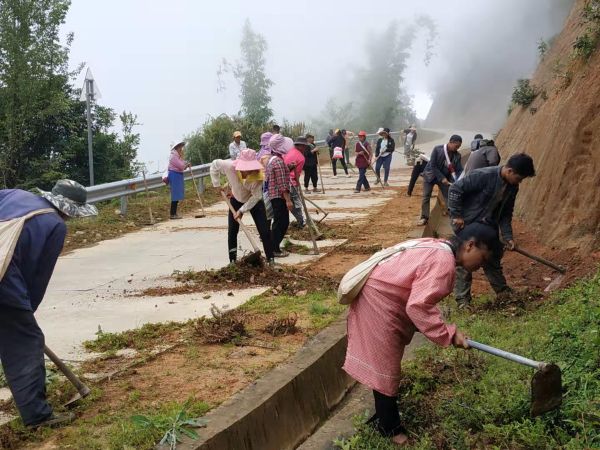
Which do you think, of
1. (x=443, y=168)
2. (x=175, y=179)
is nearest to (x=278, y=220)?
(x=443, y=168)

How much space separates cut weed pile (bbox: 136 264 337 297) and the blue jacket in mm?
3647

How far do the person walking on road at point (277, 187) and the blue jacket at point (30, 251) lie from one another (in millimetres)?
5387

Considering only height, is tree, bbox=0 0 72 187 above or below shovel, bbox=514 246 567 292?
above

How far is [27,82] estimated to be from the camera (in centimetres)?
1902

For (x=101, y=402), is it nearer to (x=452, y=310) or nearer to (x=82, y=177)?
(x=452, y=310)

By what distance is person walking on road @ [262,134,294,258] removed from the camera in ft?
31.5

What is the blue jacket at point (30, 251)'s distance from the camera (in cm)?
405

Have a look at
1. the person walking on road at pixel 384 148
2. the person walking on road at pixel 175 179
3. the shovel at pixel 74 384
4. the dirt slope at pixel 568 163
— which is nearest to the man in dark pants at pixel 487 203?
the dirt slope at pixel 568 163

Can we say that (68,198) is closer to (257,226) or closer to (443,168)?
(257,226)

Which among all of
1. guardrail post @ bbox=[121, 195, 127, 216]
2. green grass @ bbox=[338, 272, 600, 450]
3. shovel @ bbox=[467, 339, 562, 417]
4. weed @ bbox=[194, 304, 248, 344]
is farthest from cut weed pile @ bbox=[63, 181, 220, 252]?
shovel @ bbox=[467, 339, 562, 417]

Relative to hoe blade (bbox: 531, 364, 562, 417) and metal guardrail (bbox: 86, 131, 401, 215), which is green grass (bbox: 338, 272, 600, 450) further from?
metal guardrail (bbox: 86, 131, 401, 215)

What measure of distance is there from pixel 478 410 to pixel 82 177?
1950 cm

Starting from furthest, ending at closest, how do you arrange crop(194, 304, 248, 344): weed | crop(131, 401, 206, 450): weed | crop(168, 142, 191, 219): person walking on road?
1. crop(168, 142, 191, 219): person walking on road
2. crop(194, 304, 248, 344): weed
3. crop(131, 401, 206, 450): weed

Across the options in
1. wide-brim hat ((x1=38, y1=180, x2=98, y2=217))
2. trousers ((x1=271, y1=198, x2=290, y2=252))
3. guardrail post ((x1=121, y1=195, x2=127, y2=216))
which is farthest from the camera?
guardrail post ((x1=121, y1=195, x2=127, y2=216))
